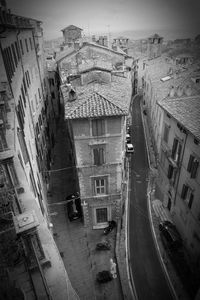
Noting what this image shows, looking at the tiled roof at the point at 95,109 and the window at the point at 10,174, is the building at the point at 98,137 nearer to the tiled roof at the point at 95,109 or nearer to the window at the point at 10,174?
the tiled roof at the point at 95,109

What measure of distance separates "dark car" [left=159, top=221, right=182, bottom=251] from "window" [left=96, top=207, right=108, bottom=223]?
19.2 feet

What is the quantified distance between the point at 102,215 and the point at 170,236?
718 centimetres

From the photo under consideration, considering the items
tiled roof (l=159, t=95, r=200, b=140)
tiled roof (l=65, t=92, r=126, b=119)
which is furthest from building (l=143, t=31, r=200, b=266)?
tiled roof (l=65, t=92, r=126, b=119)

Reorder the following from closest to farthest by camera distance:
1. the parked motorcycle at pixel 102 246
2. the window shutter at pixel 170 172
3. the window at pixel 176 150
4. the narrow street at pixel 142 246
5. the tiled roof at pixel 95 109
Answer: the tiled roof at pixel 95 109 < the narrow street at pixel 142 246 < the window at pixel 176 150 < the parked motorcycle at pixel 102 246 < the window shutter at pixel 170 172

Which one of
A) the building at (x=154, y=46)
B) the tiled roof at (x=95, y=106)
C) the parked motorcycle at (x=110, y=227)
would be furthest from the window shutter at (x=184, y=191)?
the building at (x=154, y=46)

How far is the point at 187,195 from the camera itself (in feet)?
64.7

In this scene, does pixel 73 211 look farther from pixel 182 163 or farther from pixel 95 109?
pixel 182 163

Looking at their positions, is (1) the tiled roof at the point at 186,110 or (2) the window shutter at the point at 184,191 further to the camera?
(2) the window shutter at the point at 184,191

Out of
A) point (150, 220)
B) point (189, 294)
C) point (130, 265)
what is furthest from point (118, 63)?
point (189, 294)

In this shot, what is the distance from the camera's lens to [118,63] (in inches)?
1443

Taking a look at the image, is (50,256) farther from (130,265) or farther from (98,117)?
(130,265)

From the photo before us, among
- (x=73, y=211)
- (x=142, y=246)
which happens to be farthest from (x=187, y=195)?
(x=73, y=211)

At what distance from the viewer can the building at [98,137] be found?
17.7 m

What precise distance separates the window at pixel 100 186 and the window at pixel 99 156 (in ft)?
6.62
